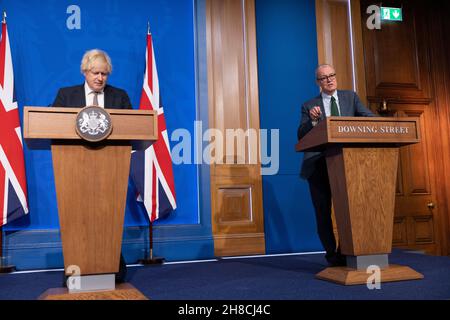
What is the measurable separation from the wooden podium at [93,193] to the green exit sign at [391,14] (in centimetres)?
420

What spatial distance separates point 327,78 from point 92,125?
1.70 m

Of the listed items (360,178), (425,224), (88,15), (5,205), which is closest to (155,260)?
(5,205)

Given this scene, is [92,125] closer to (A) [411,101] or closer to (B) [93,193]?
(B) [93,193]

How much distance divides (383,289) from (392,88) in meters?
3.61

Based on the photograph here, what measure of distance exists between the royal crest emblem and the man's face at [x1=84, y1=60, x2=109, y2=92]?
0.46m

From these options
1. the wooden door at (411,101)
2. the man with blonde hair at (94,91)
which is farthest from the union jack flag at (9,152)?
the wooden door at (411,101)

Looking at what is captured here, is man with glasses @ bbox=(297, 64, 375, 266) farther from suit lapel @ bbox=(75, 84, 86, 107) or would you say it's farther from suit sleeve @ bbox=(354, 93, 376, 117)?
suit lapel @ bbox=(75, 84, 86, 107)

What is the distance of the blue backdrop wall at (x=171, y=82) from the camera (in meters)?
4.21

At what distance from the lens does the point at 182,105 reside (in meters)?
4.72

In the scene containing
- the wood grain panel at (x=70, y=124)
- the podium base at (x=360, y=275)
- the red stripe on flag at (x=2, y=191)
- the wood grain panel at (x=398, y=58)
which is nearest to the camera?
the wood grain panel at (x=70, y=124)

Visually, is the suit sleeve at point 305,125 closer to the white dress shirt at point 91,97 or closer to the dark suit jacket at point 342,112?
the dark suit jacket at point 342,112

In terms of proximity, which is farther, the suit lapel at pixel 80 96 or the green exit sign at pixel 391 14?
the green exit sign at pixel 391 14

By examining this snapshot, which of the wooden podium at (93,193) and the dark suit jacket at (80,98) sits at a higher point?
the dark suit jacket at (80,98)
